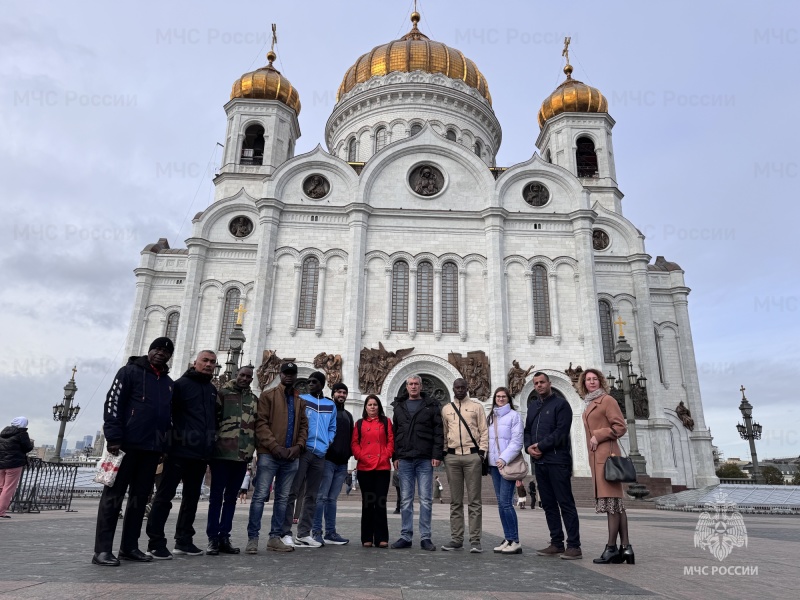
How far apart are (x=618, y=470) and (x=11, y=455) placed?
8707mm

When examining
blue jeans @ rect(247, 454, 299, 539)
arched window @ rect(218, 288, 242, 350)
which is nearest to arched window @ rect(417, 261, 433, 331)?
arched window @ rect(218, 288, 242, 350)

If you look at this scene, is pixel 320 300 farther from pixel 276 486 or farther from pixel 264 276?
pixel 276 486

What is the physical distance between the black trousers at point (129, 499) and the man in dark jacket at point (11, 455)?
16.3 ft

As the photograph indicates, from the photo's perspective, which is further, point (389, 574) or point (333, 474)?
point (333, 474)

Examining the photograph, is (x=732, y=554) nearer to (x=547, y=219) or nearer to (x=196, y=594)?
(x=196, y=594)

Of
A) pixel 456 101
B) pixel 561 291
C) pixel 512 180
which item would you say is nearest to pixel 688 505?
pixel 561 291

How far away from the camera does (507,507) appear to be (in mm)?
5648

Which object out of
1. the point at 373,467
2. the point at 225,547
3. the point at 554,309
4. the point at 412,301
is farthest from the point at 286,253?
the point at 225,547

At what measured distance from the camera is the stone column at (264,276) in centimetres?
2189

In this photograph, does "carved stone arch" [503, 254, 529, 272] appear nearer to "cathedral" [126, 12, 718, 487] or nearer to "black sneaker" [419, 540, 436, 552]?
"cathedral" [126, 12, 718, 487]

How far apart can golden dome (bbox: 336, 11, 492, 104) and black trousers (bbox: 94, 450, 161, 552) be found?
3097 cm

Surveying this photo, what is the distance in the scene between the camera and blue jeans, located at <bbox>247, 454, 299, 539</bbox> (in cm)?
538

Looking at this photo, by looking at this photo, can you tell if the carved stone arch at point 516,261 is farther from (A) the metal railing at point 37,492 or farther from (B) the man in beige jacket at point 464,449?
(B) the man in beige jacket at point 464,449

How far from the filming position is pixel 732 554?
18.2 feet
